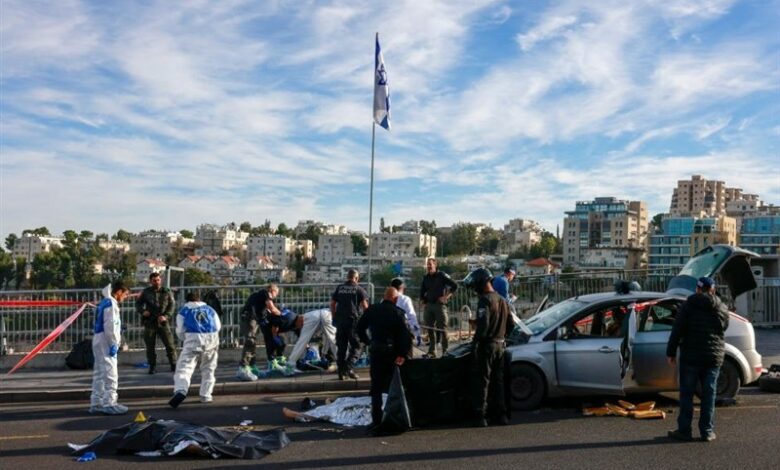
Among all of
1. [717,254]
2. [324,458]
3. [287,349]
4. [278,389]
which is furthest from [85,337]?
[717,254]

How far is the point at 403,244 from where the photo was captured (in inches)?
6767

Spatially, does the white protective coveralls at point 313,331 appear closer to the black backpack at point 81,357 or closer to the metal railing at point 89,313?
the metal railing at point 89,313

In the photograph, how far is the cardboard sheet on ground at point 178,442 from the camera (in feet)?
25.8

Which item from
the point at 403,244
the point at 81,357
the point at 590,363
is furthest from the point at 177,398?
the point at 403,244

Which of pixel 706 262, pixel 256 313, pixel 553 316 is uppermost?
pixel 706 262

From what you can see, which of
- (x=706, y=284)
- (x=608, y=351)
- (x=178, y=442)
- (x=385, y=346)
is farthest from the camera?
(x=608, y=351)

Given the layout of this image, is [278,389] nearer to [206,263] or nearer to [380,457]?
[380,457]

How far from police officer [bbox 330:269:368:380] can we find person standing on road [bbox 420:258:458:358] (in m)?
1.61

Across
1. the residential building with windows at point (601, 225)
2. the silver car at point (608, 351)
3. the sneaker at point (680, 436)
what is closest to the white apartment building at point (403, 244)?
the residential building with windows at point (601, 225)

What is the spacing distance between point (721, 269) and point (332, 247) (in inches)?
6993

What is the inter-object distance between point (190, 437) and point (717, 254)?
966 cm

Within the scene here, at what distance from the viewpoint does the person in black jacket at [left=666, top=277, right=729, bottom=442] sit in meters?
8.34

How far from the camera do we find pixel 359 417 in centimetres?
951

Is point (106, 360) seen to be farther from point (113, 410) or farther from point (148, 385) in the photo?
point (148, 385)
